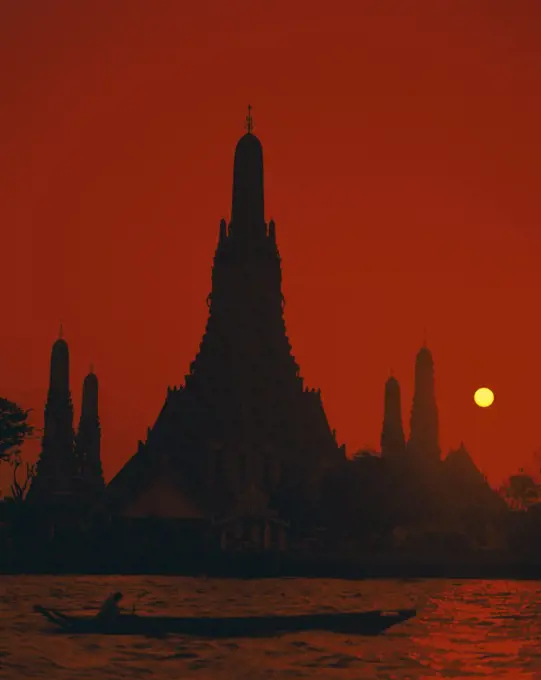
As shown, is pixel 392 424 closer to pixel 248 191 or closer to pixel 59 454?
pixel 248 191

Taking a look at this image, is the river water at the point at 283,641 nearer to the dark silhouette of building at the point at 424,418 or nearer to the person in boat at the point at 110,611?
the person in boat at the point at 110,611

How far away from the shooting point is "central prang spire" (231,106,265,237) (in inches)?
4345

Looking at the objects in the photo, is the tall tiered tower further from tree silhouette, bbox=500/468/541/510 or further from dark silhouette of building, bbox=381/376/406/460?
tree silhouette, bbox=500/468/541/510

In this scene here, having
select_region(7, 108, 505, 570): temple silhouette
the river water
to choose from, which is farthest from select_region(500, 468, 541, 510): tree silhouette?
the river water

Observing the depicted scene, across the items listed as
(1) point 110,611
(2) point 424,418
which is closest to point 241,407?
(2) point 424,418

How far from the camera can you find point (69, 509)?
91812 mm

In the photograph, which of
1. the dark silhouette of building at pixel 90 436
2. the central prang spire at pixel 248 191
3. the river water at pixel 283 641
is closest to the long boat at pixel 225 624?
the river water at pixel 283 641

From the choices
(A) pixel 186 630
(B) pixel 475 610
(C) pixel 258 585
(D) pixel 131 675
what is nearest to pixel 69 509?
(C) pixel 258 585

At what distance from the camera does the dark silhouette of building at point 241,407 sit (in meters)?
99.9

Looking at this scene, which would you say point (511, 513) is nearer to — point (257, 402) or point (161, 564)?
point (257, 402)

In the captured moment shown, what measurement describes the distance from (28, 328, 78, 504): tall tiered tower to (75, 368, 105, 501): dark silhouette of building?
5.19 meters

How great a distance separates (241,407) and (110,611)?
5842 centimetres

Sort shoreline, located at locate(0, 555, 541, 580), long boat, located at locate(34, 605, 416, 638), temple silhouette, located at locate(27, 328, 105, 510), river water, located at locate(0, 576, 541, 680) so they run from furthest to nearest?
temple silhouette, located at locate(27, 328, 105, 510)
shoreline, located at locate(0, 555, 541, 580)
long boat, located at locate(34, 605, 416, 638)
river water, located at locate(0, 576, 541, 680)

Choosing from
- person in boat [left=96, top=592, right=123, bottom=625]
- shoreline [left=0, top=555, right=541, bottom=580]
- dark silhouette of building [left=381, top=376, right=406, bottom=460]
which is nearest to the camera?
person in boat [left=96, top=592, right=123, bottom=625]
